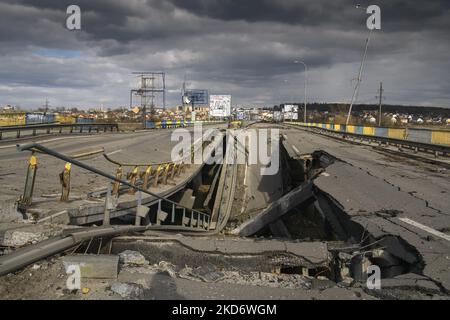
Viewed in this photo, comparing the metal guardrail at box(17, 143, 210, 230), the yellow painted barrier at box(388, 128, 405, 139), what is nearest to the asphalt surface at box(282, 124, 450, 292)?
the metal guardrail at box(17, 143, 210, 230)

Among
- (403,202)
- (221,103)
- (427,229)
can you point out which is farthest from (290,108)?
(427,229)

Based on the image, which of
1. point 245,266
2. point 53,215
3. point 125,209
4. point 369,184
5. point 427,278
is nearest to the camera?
point 427,278

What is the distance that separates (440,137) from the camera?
3014 centimetres

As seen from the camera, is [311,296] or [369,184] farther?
[369,184]

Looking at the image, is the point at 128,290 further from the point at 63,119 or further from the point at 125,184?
the point at 63,119

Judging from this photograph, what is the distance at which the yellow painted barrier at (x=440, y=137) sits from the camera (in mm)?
29477

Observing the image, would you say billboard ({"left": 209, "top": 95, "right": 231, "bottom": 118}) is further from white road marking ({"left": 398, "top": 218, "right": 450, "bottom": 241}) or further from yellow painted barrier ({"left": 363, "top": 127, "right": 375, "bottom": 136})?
white road marking ({"left": 398, "top": 218, "right": 450, "bottom": 241})
